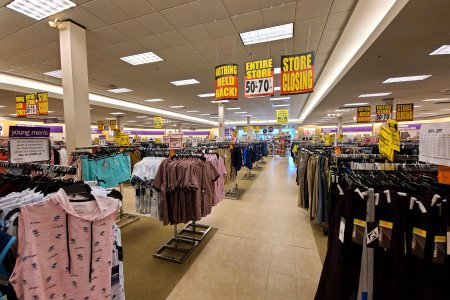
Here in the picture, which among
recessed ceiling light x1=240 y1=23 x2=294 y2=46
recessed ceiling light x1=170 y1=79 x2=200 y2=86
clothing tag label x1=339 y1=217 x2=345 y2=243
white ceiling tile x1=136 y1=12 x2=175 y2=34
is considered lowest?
clothing tag label x1=339 y1=217 x2=345 y2=243

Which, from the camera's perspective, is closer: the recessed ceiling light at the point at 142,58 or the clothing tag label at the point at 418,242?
the clothing tag label at the point at 418,242

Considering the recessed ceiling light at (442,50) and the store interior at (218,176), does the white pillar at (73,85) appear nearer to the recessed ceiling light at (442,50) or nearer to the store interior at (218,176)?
the store interior at (218,176)

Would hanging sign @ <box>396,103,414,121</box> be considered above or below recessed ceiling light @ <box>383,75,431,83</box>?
below

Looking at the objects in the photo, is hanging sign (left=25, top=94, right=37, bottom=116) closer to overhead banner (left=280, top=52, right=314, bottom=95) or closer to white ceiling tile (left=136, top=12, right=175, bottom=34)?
white ceiling tile (left=136, top=12, right=175, bottom=34)

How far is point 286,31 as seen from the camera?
15.3 ft

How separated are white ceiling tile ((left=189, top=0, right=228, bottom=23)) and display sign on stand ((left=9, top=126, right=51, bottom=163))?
3157mm

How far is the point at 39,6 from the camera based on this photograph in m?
3.67

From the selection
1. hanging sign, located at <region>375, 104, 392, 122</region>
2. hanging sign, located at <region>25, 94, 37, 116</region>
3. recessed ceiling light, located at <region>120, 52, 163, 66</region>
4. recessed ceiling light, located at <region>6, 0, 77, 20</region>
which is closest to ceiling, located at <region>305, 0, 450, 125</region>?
hanging sign, located at <region>375, 104, 392, 122</region>

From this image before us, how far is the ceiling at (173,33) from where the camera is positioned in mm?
3766

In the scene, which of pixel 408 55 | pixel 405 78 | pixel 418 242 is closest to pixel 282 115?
pixel 405 78

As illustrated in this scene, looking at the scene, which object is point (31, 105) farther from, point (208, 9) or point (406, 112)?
point (406, 112)

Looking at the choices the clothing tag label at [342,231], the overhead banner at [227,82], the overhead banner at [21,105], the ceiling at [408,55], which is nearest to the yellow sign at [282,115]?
the ceiling at [408,55]

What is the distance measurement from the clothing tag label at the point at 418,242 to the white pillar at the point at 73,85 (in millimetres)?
4922

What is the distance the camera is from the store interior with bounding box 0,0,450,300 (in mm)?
1146
